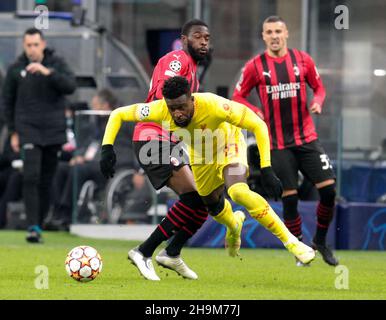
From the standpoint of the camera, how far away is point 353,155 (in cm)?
1496

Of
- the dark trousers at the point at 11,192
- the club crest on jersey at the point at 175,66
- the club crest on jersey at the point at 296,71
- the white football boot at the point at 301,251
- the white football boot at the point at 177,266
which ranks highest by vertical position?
the club crest on jersey at the point at 175,66

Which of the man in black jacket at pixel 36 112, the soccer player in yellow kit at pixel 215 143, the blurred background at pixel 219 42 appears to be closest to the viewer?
the soccer player in yellow kit at pixel 215 143

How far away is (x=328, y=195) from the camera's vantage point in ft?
37.2

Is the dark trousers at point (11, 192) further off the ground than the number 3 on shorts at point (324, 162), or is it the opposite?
the number 3 on shorts at point (324, 162)

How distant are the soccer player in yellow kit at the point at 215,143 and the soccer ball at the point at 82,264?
0.59 meters

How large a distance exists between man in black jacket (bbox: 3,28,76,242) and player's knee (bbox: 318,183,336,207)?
3.46m

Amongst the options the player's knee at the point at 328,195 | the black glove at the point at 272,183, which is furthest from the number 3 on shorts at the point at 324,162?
the black glove at the point at 272,183

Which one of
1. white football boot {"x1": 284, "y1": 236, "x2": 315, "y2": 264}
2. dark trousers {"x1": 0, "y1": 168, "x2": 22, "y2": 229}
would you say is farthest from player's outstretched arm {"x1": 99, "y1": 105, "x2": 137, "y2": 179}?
dark trousers {"x1": 0, "y1": 168, "x2": 22, "y2": 229}

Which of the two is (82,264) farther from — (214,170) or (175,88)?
(175,88)

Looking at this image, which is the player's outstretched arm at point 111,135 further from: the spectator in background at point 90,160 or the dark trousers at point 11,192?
the dark trousers at point 11,192

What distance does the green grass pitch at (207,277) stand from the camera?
27.4 feet

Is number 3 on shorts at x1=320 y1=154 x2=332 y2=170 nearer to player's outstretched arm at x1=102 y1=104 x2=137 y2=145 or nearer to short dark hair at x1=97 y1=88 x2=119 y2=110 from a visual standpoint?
player's outstretched arm at x1=102 y1=104 x2=137 y2=145

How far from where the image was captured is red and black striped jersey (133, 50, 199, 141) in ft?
32.3
